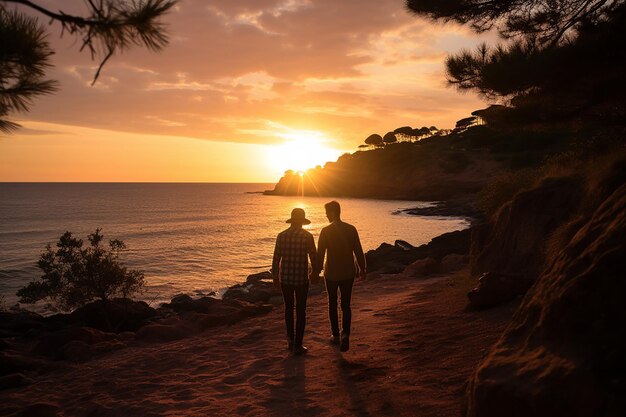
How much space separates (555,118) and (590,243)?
23.1 feet

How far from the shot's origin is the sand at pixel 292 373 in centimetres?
539

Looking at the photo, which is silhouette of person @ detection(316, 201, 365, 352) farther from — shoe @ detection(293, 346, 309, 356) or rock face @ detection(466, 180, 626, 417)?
rock face @ detection(466, 180, 626, 417)

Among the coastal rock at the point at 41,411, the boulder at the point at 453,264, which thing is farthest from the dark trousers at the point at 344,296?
the boulder at the point at 453,264

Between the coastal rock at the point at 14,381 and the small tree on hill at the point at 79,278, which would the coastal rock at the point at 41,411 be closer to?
the coastal rock at the point at 14,381

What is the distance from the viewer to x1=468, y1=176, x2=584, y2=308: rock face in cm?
825

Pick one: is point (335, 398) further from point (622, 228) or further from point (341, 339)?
point (622, 228)

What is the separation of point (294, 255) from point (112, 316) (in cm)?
1227

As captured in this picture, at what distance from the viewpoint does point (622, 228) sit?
3799mm

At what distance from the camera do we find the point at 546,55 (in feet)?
27.9

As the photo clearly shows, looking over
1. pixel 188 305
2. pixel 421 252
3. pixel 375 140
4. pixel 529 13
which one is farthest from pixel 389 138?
pixel 529 13

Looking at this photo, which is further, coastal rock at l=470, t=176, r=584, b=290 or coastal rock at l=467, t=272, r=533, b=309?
coastal rock at l=470, t=176, r=584, b=290

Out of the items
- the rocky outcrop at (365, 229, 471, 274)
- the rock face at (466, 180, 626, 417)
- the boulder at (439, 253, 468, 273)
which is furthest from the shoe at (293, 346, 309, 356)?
the rocky outcrop at (365, 229, 471, 274)

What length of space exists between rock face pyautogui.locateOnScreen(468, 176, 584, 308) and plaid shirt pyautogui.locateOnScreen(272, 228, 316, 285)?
11.3 ft

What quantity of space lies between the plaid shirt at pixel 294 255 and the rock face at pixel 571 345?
3.32 metres
